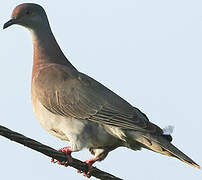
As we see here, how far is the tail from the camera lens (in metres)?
7.27

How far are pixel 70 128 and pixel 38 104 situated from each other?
718mm

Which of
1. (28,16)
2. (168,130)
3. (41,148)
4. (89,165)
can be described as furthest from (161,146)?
(28,16)

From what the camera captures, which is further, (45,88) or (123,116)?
(45,88)

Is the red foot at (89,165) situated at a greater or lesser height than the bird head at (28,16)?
lesser

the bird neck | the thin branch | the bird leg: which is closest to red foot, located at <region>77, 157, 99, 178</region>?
the bird leg

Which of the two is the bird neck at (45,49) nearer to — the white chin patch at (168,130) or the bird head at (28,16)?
the bird head at (28,16)

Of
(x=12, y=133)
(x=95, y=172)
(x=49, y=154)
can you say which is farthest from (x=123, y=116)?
(x=12, y=133)

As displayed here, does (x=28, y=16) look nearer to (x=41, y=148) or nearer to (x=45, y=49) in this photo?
(x=45, y=49)

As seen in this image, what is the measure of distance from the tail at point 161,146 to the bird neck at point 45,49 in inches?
75.7

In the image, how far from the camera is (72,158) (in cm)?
737

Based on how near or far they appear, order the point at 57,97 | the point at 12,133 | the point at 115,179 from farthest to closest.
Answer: the point at 57,97 → the point at 115,179 → the point at 12,133

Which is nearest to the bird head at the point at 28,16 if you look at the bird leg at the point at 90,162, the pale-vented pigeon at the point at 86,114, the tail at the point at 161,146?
the pale-vented pigeon at the point at 86,114

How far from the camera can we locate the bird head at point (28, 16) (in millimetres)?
9281

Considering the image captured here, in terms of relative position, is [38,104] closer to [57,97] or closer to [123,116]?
[57,97]
